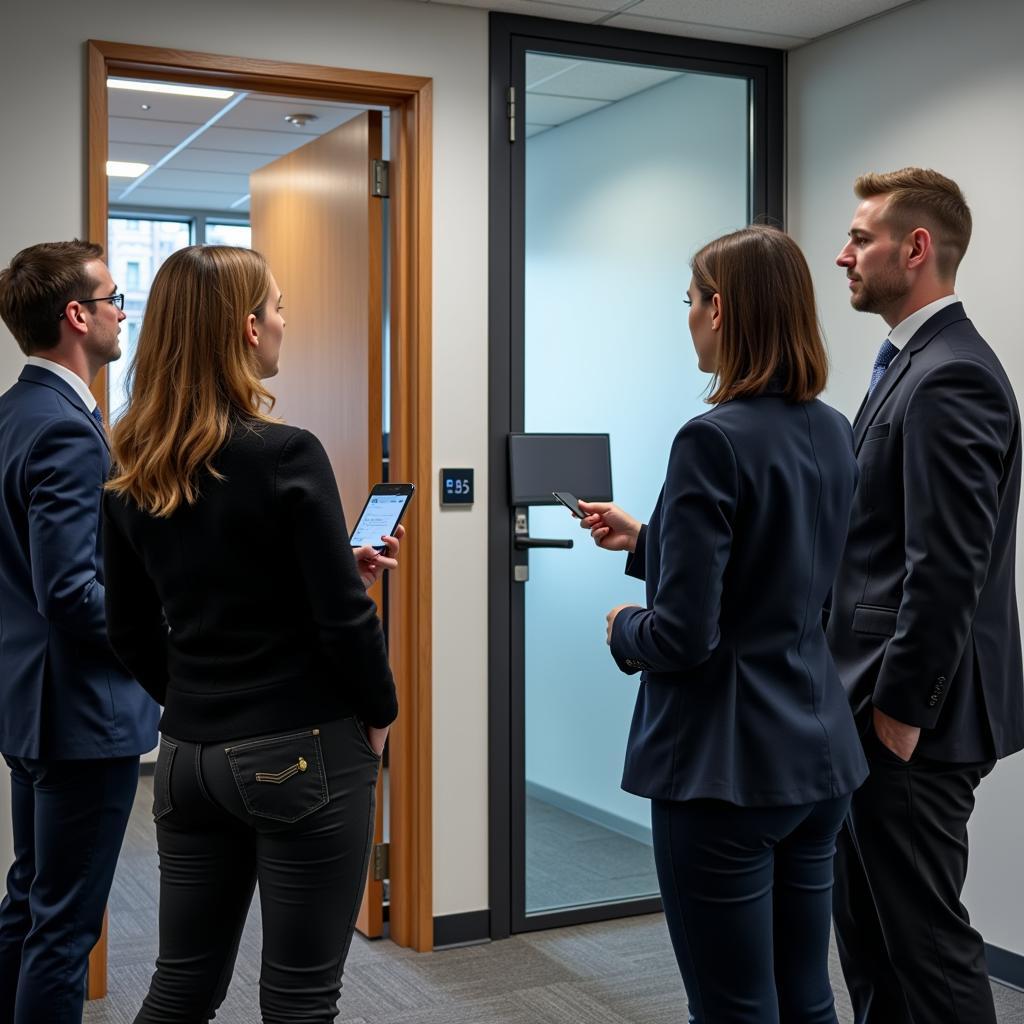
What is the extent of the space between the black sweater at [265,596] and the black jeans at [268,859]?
4 centimetres

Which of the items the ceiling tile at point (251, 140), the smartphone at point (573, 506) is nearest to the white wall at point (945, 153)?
the smartphone at point (573, 506)

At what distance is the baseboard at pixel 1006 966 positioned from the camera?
2828 mm

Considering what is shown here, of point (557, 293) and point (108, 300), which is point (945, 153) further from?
point (108, 300)

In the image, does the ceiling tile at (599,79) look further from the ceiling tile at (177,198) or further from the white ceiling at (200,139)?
the ceiling tile at (177,198)

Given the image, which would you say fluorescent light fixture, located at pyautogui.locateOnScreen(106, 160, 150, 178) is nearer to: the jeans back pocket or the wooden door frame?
the wooden door frame

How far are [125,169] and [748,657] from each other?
14.8 ft

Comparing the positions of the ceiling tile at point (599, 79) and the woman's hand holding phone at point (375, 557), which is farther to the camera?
the ceiling tile at point (599, 79)

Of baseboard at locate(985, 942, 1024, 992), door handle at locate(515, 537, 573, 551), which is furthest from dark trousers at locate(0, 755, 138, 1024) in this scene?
baseboard at locate(985, 942, 1024, 992)

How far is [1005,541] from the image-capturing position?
75.6 inches

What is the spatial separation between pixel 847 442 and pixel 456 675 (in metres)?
1.65

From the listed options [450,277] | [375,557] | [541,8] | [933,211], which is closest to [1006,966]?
[933,211]

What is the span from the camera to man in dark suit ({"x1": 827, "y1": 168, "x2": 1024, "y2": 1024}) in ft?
5.93

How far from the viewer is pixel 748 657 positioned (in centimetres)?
157

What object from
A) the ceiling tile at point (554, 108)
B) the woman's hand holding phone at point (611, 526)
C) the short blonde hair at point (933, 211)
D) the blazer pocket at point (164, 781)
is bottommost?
the blazer pocket at point (164, 781)
